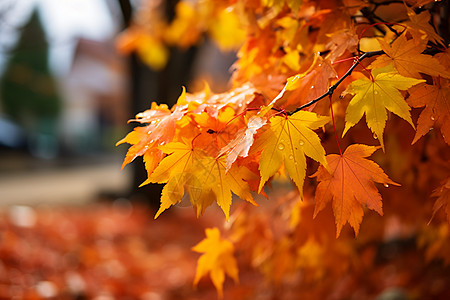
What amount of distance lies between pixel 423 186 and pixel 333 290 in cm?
118

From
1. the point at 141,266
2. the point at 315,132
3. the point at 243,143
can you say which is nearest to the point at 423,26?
the point at 315,132

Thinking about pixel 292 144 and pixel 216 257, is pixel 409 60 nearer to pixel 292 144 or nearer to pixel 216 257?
pixel 292 144

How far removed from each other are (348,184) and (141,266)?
3.34 meters

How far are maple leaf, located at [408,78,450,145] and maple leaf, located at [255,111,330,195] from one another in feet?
0.94

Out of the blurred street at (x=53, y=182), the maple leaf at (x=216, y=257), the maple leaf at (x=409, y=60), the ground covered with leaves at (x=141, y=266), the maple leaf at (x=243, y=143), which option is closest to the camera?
the maple leaf at (x=243, y=143)

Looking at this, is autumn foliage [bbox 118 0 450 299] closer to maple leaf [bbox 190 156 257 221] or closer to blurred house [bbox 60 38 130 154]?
maple leaf [bbox 190 156 257 221]

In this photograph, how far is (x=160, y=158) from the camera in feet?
3.85

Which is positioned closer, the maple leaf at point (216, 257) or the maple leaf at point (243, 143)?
the maple leaf at point (243, 143)

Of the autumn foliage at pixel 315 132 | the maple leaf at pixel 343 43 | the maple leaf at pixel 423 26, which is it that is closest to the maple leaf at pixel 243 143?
the autumn foliage at pixel 315 132

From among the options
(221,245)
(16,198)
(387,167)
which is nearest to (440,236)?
(387,167)

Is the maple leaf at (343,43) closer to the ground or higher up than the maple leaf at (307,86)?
higher up

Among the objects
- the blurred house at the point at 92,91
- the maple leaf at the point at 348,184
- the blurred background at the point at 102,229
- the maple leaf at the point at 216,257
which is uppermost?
the maple leaf at the point at 348,184

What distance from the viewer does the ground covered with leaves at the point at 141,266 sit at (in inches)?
111

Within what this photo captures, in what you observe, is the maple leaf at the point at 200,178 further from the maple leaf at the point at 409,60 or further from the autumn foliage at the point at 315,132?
the maple leaf at the point at 409,60
